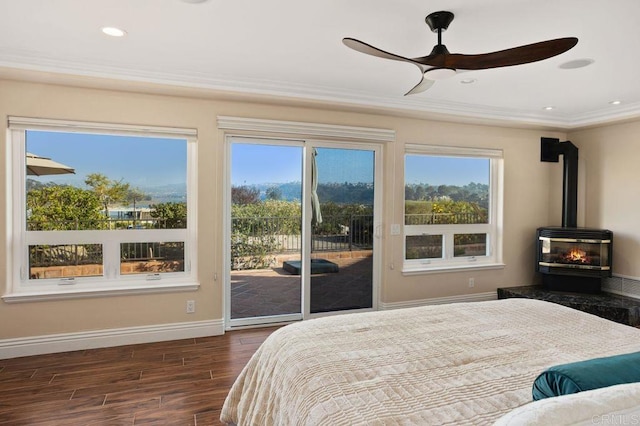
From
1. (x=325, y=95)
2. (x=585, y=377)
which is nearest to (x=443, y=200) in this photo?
(x=325, y=95)

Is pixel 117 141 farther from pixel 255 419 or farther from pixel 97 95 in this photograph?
pixel 255 419

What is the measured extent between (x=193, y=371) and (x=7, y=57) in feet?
8.95

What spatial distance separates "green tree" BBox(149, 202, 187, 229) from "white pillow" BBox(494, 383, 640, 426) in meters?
3.44

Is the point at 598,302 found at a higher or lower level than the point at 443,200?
lower

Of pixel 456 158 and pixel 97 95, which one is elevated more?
pixel 97 95

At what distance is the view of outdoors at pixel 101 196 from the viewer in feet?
11.3

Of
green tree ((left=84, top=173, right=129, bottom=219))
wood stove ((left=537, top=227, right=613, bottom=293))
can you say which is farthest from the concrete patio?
wood stove ((left=537, top=227, right=613, bottom=293))

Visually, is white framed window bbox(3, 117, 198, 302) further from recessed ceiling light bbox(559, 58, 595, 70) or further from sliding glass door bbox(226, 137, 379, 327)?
recessed ceiling light bbox(559, 58, 595, 70)

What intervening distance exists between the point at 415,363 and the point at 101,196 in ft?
10.6

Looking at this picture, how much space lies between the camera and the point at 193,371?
3.05 m

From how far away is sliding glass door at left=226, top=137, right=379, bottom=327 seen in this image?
163 inches

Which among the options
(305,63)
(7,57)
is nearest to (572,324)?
(305,63)

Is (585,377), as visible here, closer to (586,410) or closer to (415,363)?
(586,410)

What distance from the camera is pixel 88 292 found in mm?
3477
